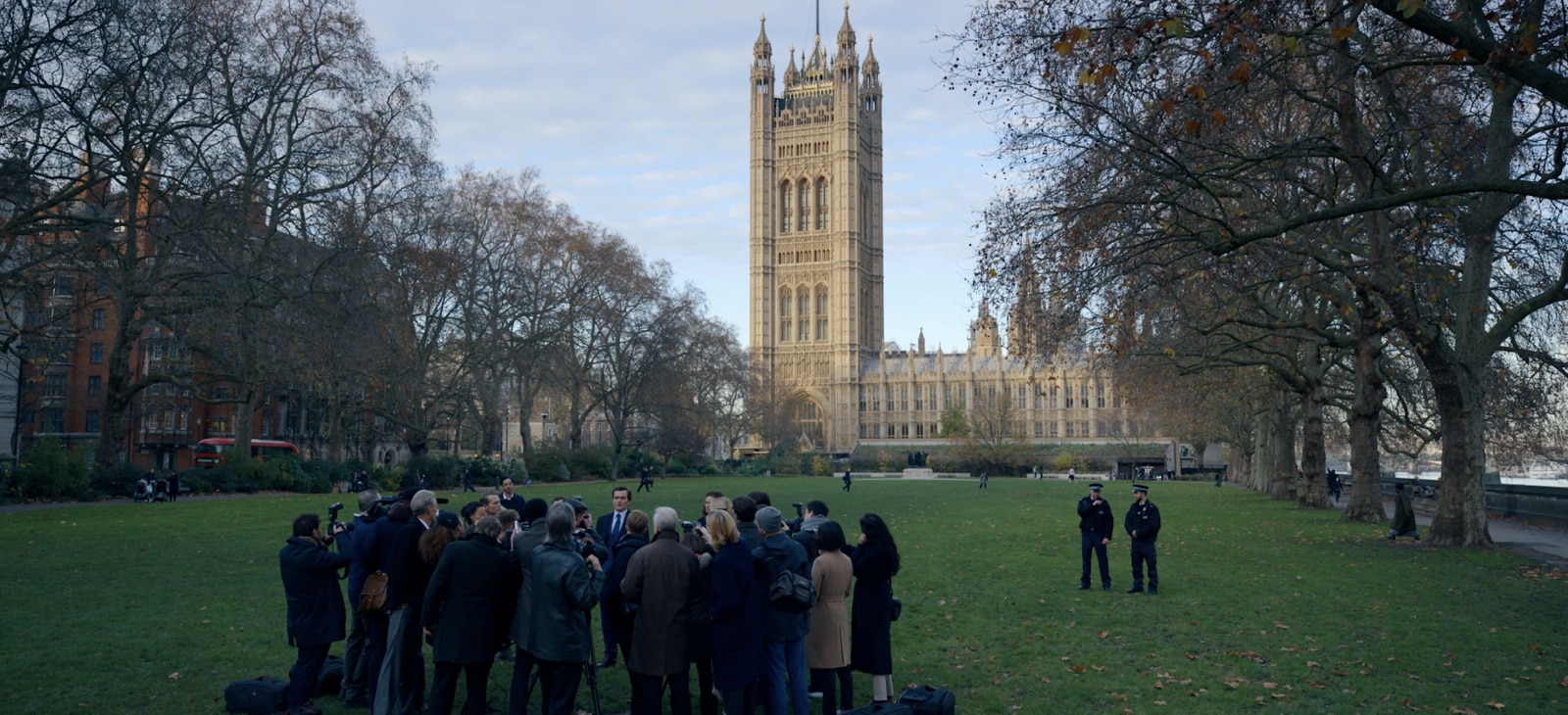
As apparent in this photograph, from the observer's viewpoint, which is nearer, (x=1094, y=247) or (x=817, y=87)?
(x=1094, y=247)

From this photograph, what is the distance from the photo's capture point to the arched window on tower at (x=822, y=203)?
11910cm

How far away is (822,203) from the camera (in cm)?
11944

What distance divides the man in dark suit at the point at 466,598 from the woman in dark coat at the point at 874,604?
2681 mm

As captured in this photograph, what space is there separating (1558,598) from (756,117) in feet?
364

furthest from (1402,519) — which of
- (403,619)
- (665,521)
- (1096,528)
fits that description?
(403,619)

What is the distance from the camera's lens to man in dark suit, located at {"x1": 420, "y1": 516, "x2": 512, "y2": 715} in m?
7.31

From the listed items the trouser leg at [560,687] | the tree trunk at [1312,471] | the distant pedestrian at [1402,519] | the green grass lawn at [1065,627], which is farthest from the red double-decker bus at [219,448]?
the trouser leg at [560,687]

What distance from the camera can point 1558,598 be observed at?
13586 mm

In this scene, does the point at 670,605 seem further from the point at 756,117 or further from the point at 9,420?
the point at 756,117

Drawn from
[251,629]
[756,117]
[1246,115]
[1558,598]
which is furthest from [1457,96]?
[756,117]

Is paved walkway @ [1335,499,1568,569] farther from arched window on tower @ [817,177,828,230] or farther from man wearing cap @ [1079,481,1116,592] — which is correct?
arched window on tower @ [817,177,828,230]

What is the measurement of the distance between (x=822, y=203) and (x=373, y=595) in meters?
113

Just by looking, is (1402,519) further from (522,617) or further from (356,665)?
(356,665)

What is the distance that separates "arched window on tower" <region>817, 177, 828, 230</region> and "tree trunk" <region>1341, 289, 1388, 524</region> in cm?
9281
